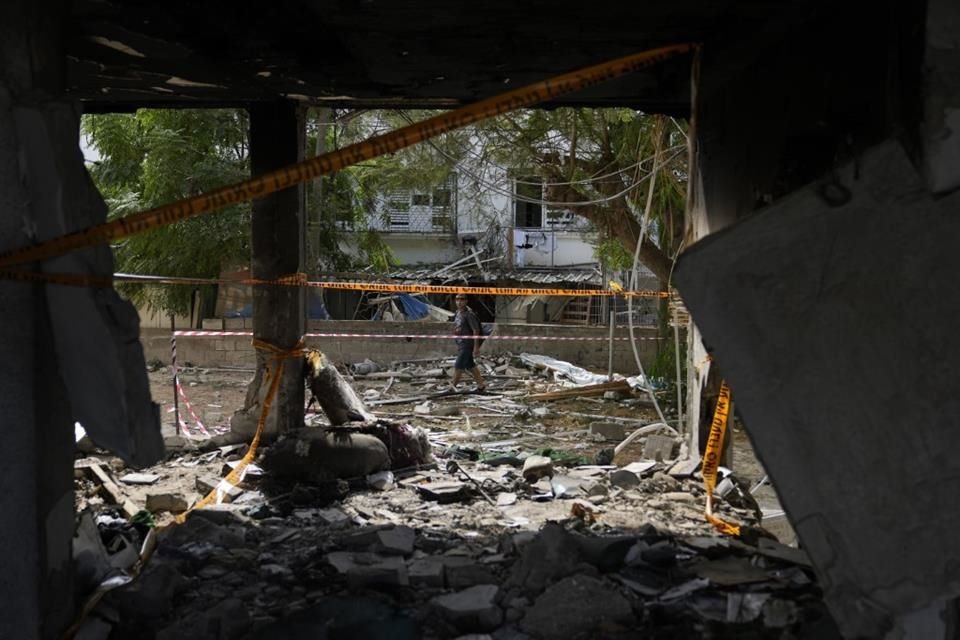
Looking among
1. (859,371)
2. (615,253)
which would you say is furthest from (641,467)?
(615,253)

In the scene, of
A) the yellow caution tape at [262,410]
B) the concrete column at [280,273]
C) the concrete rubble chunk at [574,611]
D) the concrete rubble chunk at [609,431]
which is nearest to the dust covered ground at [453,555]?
the concrete rubble chunk at [574,611]

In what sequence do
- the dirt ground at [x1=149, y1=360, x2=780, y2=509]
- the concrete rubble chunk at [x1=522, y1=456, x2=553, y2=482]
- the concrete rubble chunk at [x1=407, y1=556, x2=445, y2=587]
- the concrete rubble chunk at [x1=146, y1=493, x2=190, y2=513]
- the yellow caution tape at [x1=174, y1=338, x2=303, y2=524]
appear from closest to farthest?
1. the concrete rubble chunk at [x1=407, y1=556, x2=445, y2=587]
2. the concrete rubble chunk at [x1=146, y1=493, x2=190, y2=513]
3. the yellow caution tape at [x1=174, y1=338, x2=303, y2=524]
4. the concrete rubble chunk at [x1=522, y1=456, x2=553, y2=482]
5. the dirt ground at [x1=149, y1=360, x2=780, y2=509]

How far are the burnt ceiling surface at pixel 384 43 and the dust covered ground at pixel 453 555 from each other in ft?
8.85

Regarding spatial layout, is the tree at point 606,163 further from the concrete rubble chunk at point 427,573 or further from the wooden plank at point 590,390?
the concrete rubble chunk at point 427,573

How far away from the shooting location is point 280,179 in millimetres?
3068

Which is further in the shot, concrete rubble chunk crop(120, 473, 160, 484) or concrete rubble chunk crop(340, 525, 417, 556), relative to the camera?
concrete rubble chunk crop(120, 473, 160, 484)

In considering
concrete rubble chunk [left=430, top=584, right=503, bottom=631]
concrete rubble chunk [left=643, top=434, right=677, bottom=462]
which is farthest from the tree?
concrete rubble chunk [left=430, top=584, right=503, bottom=631]

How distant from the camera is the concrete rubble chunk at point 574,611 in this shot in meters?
3.70

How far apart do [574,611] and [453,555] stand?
123 cm

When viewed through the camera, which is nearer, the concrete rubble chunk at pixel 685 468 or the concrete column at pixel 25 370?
the concrete column at pixel 25 370

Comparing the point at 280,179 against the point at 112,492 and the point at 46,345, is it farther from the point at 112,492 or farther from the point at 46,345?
the point at 112,492

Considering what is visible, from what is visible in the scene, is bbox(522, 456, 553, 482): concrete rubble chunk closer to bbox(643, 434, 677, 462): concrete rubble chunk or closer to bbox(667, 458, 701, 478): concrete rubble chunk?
bbox(667, 458, 701, 478): concrete rubble chunk

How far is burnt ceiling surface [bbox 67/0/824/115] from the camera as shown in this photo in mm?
4102

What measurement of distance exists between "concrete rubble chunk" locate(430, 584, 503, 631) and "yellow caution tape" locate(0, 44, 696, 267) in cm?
208
